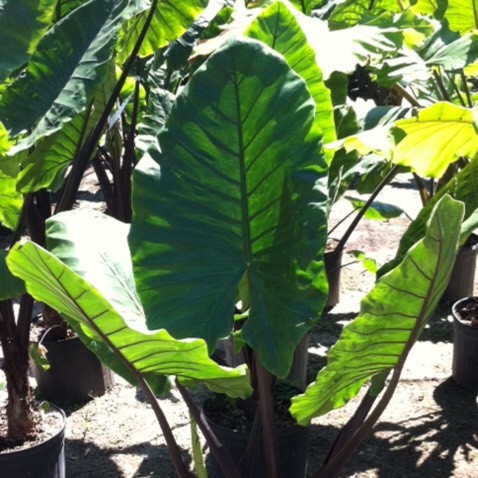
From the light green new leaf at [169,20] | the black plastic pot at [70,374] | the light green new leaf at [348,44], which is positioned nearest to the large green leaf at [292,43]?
the light green new leaf at [348,44]

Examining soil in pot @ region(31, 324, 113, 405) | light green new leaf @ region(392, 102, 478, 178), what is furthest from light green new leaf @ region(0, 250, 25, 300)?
soil in pot @ region(31, 324, 113, 405)

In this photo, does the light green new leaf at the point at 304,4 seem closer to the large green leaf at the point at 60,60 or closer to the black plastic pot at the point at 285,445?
the large green leaf at the point at 60,60

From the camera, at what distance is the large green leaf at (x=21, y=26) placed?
2082 mm

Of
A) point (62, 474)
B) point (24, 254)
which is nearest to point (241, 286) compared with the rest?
point (24, 254)

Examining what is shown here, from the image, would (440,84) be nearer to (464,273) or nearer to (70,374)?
(464,273)

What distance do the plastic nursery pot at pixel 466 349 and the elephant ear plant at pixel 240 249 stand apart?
1564 mm

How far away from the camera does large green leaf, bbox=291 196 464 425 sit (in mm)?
1214

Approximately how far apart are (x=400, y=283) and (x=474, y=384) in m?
2.02

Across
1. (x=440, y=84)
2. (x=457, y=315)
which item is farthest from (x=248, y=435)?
(x=440, y=84)

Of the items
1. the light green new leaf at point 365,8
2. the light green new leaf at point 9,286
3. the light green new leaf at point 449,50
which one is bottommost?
the light green new leaf at point 9,286

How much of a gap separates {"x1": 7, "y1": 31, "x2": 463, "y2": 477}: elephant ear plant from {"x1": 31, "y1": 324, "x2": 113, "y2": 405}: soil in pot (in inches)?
60.0

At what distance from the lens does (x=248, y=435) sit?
7.21 feet

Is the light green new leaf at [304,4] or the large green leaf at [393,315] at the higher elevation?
the light green new leaf at [304,4]

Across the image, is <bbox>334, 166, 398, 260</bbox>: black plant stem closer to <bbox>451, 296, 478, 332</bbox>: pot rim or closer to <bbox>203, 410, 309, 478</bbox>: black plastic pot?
<bbox>203, 410, 309, 478</bbox>: black plastic pot
